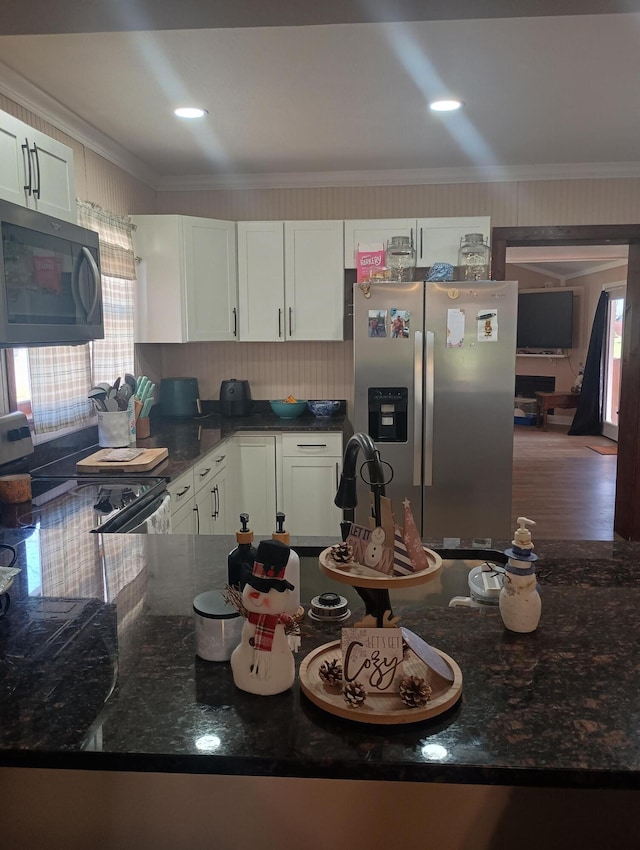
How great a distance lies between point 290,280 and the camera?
4340 millimetres

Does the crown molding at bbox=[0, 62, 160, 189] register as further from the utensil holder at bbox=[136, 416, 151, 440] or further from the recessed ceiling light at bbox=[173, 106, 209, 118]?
the utensil holder at bbox=[136, 416, 151, 440]

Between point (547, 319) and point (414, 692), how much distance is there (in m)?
10.2

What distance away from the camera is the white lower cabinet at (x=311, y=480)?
4.18 m

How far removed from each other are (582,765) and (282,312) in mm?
3724

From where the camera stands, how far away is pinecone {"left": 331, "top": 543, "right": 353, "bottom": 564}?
1.05 meters

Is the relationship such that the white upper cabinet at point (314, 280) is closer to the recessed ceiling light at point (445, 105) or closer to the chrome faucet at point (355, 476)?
the recessed ceiling light at point (445, 105)

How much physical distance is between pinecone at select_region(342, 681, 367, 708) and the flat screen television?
1010 centimetres

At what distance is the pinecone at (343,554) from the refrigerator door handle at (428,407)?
106 inches

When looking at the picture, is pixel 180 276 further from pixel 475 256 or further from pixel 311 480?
pixel 475 256

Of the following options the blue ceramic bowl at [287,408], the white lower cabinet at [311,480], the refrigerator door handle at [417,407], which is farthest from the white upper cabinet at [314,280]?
the refrigerator door handle at [417,407]

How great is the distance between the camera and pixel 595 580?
152cm

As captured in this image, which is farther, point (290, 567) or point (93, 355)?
point (93, 355)

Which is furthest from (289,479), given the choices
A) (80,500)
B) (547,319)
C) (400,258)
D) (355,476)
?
(547,319)

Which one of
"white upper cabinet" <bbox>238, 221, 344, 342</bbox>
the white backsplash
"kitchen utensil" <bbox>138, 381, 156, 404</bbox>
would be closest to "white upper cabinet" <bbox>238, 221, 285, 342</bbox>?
"white upper cabinet" <bbox>238, 221, 344, 342</bbox>
